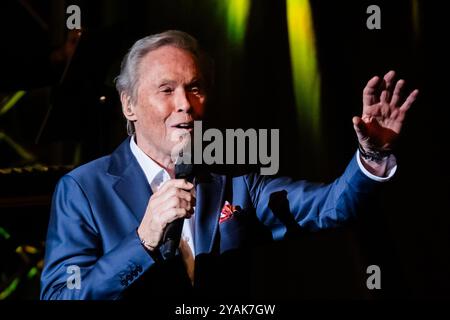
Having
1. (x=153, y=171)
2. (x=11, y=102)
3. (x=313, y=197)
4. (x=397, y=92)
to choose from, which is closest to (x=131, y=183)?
(x=153, y=171)

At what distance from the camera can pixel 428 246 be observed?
254cm

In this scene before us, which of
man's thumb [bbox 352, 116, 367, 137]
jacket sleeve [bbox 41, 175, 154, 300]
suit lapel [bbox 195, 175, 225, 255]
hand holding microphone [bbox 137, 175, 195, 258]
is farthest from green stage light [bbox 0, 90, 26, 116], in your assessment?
man's thumb [bbox 352, 116, 367, 137]

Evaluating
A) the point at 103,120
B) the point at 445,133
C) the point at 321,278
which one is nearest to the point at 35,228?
the point at 103,120

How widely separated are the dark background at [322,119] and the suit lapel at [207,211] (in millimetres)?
229

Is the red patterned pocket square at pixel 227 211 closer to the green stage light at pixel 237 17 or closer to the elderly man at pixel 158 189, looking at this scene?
the elderly man at pixel 158 189

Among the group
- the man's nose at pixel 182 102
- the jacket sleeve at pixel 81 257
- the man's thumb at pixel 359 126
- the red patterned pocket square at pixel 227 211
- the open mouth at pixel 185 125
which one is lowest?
the jacket sleeve at pixel 81 257

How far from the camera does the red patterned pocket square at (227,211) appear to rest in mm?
2180

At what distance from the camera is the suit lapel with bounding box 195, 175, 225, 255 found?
2133 mm

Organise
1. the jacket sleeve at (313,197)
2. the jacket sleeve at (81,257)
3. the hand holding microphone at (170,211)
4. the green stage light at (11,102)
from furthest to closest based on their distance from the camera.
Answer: the green stage light at (11,102) < the jacket sleeve at (313,197) < the jacket sleeve at (81,257) < the hand holding microphone at (170,211)

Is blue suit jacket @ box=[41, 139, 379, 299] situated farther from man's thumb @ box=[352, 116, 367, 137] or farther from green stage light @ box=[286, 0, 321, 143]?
green stage light @ box=[286, 0, 321, 143]

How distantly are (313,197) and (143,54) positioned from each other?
0.66 m

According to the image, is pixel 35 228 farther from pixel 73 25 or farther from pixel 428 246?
pixel 428 246

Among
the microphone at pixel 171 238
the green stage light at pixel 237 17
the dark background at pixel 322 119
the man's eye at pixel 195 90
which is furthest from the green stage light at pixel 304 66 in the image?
the microphone at pixel 171 238

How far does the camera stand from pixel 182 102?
2.15 meters
